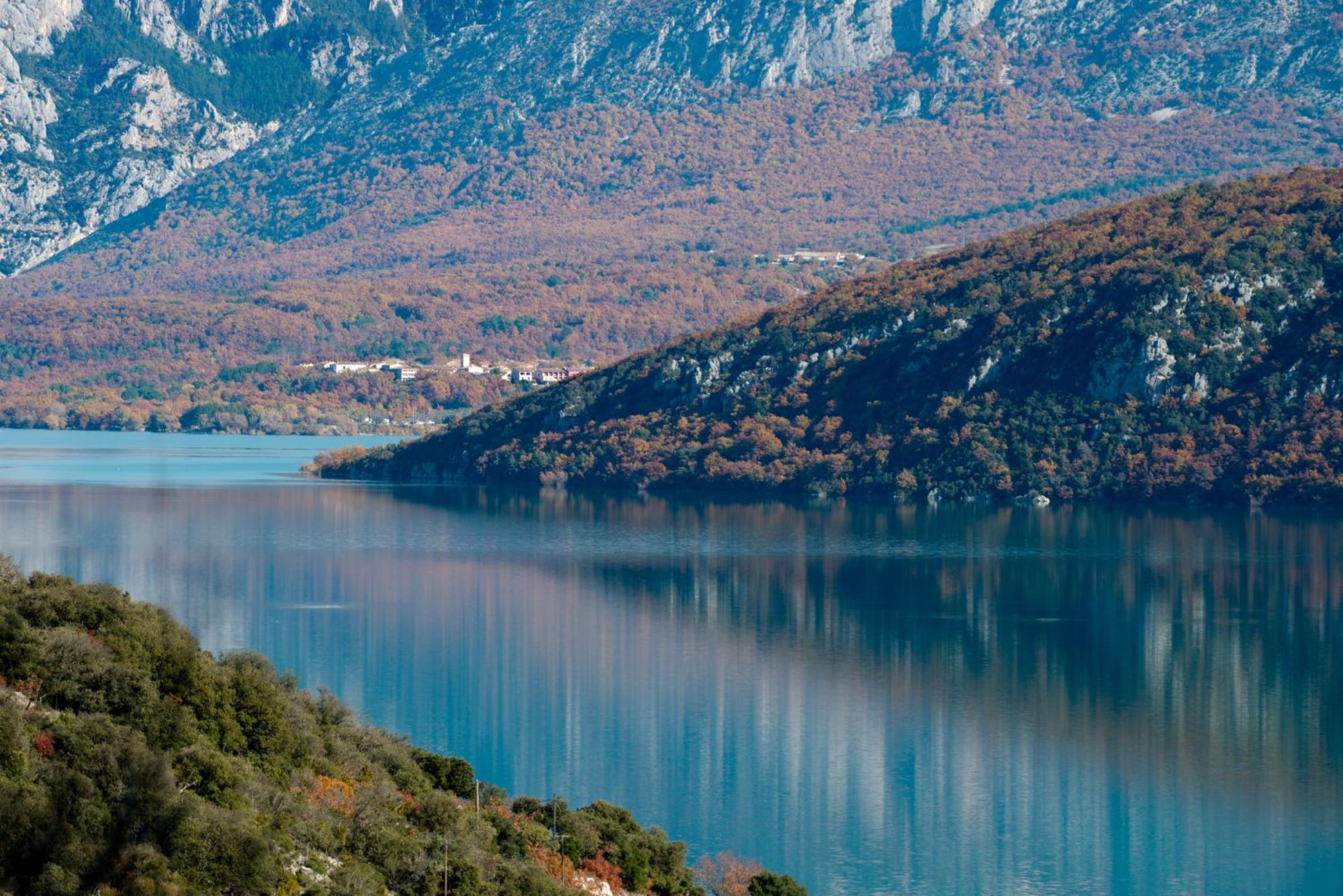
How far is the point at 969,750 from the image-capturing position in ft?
116

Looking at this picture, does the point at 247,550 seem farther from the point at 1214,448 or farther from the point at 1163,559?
the point at 1214,448

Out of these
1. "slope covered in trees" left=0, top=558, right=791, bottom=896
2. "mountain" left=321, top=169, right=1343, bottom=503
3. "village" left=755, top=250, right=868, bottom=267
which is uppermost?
"village" left=755, top=250, right=868, bottom=267

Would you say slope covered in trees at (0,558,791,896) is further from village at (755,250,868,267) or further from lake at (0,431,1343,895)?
village at (755,250,868,267)

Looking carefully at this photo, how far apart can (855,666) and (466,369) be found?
116120mm

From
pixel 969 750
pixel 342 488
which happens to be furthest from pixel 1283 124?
pixel 969 750

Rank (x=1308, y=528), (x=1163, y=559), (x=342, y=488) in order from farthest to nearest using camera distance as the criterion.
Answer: (x=342, y=488) < (x=1308, y=528) < (x=1163, y=559)

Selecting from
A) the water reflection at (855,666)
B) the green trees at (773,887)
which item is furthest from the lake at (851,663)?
the green trees at (773,887)

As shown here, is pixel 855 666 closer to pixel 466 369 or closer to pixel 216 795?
pixel 216 795

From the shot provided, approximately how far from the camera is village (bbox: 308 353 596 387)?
151625 millimetres

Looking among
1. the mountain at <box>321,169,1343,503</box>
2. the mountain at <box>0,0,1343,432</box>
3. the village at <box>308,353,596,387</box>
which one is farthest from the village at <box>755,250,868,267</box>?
the mountain at <box>321,169,1343,503</box>

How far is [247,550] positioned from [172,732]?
40.2 metres

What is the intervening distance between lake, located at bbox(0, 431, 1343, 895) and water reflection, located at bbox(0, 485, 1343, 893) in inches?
4.1

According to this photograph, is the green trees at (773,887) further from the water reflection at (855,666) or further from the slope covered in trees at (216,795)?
the water reflection at (855,666)

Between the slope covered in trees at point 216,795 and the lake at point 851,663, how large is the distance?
4.79m
